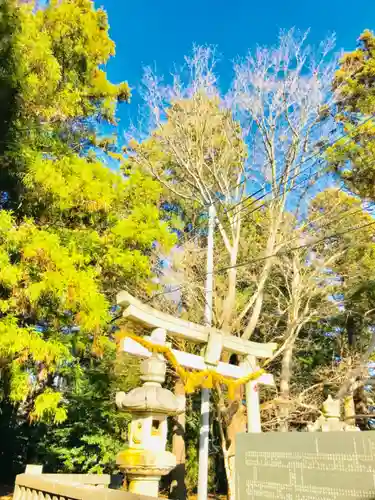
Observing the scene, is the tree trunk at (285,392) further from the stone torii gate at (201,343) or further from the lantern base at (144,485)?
the lantern base at (144,485)

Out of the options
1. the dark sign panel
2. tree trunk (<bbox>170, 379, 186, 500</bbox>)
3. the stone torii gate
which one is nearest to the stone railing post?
the stone torii gate

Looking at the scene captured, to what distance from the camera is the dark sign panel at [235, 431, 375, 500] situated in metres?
3.06

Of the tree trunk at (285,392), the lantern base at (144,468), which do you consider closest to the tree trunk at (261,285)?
the tree trunk at (285,392)

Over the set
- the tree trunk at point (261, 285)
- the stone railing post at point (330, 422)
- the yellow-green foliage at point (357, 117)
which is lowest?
the stone railing post at point (330, 422)

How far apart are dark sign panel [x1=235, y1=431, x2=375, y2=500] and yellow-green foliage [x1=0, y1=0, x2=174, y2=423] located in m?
4.26

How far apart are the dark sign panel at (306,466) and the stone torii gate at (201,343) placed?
7.72ft

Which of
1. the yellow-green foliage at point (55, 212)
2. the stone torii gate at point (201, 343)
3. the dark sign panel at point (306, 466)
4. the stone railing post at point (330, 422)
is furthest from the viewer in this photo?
the yellow-green foliage at point (55, 212)

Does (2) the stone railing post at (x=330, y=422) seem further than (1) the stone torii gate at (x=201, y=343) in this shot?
Yes

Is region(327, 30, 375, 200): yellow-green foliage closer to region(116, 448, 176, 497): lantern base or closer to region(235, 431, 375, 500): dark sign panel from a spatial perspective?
region(235, 431, 375, 500): dark sign panel

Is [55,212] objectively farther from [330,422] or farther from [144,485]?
[330,422]

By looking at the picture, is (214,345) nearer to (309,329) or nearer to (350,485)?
(350,485)

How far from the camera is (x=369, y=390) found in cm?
1371

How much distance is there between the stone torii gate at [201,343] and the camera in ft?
19.7

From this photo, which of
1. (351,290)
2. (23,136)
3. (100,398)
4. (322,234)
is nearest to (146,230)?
(23,136)
